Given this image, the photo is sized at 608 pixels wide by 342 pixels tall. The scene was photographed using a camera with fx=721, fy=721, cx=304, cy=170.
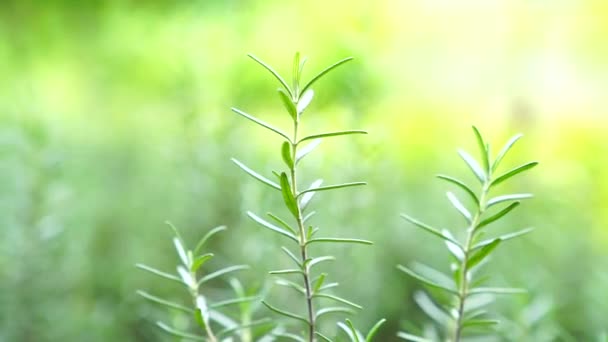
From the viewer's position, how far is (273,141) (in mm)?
696

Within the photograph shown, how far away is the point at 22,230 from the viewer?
491mm

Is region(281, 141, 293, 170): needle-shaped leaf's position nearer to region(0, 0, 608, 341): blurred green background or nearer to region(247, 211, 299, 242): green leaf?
region(247, 211, 299, 242): green leaf

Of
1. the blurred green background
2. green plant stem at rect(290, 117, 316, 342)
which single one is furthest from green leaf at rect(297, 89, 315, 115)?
the blurred green background

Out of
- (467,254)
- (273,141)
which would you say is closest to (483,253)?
(467,254)

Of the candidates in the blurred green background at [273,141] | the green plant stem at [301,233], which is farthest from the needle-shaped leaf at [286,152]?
the blurred green background at [273,141]

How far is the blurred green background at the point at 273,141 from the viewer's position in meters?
0.51

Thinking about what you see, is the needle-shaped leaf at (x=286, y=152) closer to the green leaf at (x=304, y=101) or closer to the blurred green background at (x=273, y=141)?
the green leaf at (x=304, y=101)

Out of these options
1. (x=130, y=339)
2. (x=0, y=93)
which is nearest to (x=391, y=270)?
(x=130, y=339)

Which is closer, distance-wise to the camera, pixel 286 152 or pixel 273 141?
pixel 286 152

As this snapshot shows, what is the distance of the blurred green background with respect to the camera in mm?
508

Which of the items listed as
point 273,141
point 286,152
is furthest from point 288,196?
point 273,141

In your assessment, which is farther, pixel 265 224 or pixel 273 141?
pixel 273 141

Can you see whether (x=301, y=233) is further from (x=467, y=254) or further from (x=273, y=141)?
(x=273, y=141)

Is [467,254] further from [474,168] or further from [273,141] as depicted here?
[273,141]
